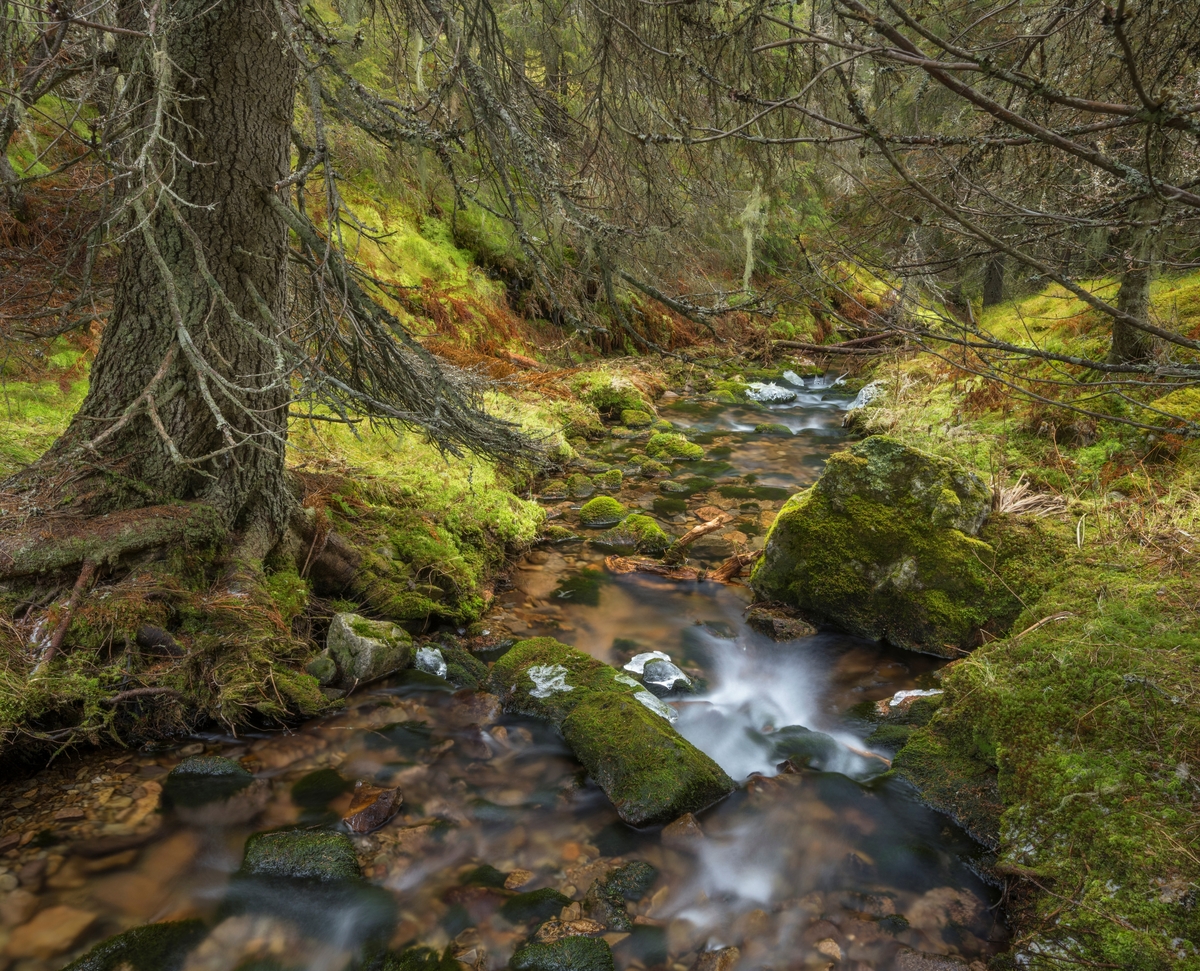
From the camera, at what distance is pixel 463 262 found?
42.5ft

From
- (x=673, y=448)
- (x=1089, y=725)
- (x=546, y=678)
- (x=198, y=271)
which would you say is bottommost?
(x=546, y=678)

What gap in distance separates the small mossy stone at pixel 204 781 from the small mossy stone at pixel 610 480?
5.54 meters

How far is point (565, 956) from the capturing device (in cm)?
289

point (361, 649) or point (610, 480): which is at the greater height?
point (610, 480)

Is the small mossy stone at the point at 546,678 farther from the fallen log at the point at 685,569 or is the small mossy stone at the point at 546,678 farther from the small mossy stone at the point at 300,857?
the fallen log at the point at 685,569

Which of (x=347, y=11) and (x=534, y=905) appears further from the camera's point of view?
(x=347, y=11)

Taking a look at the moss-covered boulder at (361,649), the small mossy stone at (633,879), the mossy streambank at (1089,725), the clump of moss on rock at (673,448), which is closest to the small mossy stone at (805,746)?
the mossy streambank at (1089,725)

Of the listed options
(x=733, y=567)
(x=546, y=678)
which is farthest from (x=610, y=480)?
(x=546, y=678)

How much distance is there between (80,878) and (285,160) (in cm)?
376

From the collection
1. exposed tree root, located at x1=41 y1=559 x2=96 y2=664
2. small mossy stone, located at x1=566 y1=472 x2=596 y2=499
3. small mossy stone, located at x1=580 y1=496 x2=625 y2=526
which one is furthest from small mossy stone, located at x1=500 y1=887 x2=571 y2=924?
small mossy stone, located at x1=566 y1=472 x2=596 y2=499

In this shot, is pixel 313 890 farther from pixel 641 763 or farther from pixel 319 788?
pixel 641 763

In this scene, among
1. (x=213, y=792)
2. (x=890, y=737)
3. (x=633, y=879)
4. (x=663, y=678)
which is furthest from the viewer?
(x=663, y=678)

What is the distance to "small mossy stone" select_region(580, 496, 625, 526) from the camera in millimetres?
7602

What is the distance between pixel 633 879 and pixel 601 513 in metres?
4.60
